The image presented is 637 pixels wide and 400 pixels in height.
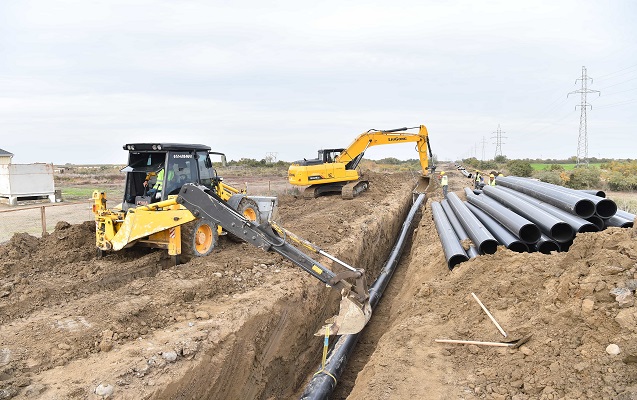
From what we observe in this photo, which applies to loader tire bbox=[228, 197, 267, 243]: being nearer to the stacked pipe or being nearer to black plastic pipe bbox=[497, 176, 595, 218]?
the stacked pipe

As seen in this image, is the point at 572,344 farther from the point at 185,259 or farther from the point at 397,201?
the point at 397,201

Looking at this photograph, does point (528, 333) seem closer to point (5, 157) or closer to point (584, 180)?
point (584, 180)

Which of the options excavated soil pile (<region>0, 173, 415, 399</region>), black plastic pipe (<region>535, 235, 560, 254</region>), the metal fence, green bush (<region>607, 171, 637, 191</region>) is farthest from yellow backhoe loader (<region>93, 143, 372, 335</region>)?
green bush (<region>607, 171, 637, 191</region>)

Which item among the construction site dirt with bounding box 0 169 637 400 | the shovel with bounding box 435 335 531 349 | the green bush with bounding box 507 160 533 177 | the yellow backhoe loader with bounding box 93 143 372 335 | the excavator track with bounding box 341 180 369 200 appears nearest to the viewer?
the construction site dirt with bounding box 0 169 637 400

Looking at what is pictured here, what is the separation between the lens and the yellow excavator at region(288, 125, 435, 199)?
68.2 ft

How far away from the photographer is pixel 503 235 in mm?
8664

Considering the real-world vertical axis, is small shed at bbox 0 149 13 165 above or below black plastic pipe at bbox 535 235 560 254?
above

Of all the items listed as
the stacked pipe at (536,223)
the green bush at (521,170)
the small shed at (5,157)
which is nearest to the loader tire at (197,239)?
the stacked pipe at (536,223)

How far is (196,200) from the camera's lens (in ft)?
25.4

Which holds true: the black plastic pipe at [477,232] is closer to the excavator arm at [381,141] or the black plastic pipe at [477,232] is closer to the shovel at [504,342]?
the shovel at [504,342]

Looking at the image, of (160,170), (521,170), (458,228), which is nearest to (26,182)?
(160,170)

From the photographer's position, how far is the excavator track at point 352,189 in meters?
20.8

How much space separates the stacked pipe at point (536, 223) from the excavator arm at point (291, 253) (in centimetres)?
275

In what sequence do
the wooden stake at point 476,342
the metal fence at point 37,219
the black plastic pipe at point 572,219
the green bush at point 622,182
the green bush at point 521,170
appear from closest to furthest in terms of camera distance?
the wooden stake at point 476,342
the black plastic pipe at point 572,219
the metal fence at point 37,219
the green bush at point 622,182
the green bush at point 521,170
